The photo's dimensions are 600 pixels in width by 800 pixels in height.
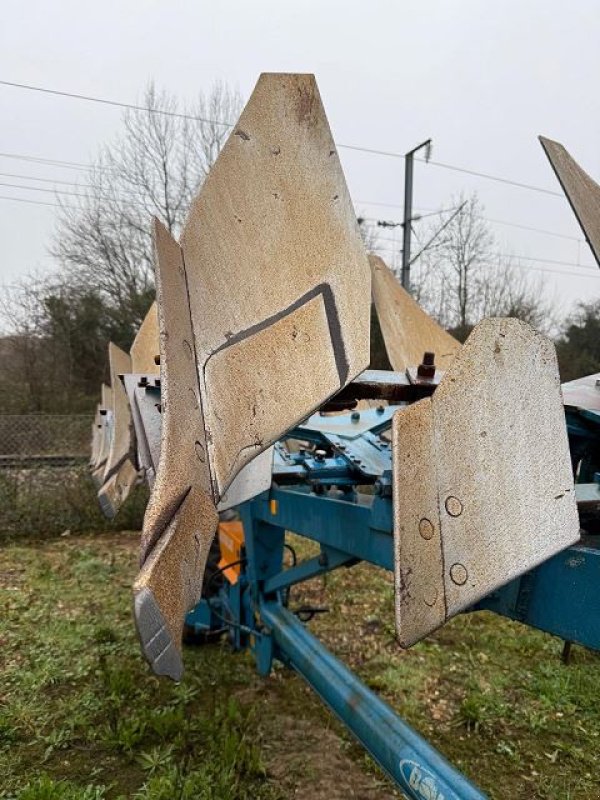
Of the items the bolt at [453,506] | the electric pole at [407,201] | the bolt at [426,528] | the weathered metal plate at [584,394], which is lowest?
the bolt at [426,528]

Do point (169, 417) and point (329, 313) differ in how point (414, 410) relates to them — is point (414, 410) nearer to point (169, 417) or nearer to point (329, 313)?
point (329, 313)

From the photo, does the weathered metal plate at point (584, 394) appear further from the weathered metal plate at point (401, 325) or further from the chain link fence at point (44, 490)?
the chain link fence at point (44, 490)

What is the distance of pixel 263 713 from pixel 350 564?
1.66 m

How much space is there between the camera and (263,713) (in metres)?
3.45

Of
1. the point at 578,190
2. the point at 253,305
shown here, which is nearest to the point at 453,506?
the point at 253,305

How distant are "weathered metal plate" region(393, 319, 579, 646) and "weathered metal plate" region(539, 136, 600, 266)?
0.69 m

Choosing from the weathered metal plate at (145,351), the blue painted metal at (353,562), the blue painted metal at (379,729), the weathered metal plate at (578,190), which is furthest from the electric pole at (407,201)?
the weathered metal plate at (578,190)

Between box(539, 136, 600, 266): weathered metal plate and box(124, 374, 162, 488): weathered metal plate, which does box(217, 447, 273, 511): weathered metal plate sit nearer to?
box(124, 374, 162, 488): weathered metal plate

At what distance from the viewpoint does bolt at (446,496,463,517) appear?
907mm

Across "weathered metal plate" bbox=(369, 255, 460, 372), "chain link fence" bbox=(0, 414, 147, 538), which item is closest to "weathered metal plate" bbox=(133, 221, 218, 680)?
"weathered metal plate" bbox=(369, 255, 460, 372)

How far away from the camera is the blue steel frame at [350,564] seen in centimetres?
127

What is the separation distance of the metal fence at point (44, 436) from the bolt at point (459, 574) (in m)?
8.56

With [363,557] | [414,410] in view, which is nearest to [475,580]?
[414,410]

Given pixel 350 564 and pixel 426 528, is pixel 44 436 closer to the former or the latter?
pixel 350 564
